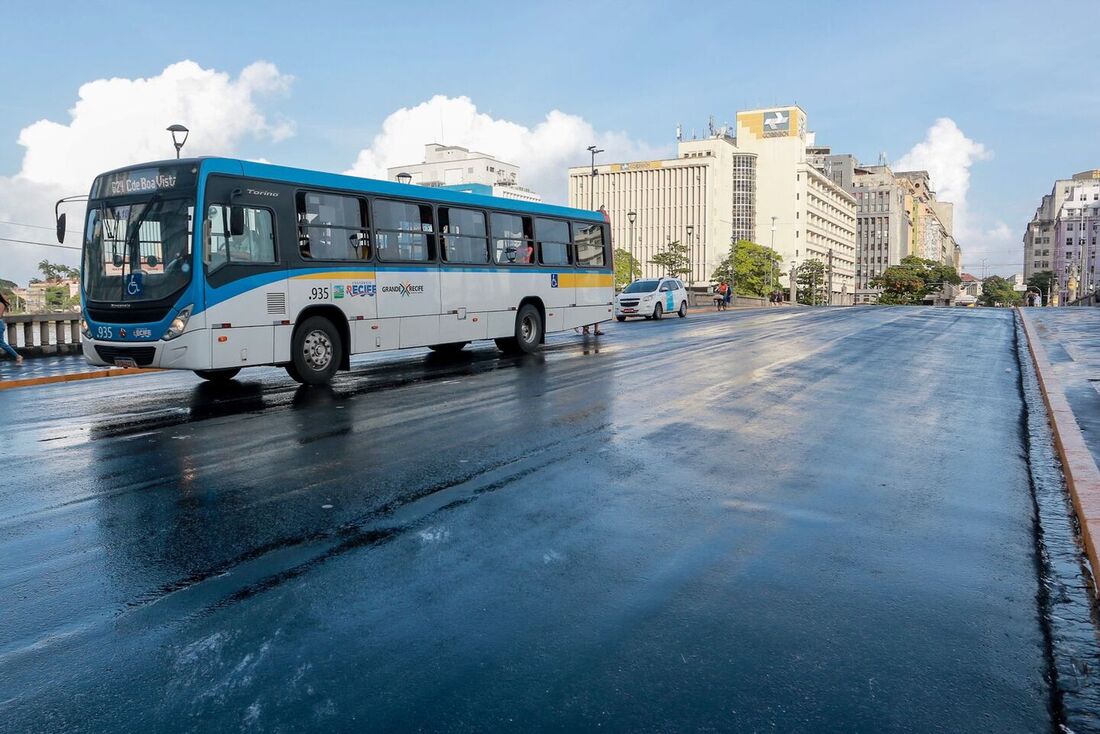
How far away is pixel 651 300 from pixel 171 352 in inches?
1105

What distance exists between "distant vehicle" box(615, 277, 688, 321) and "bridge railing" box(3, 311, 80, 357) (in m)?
22.7

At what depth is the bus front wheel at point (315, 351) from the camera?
12.7 m

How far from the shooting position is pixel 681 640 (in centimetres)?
354

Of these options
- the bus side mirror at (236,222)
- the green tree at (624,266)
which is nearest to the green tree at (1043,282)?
the green tree at (624,266)

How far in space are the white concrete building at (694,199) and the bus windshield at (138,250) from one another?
145009 mm

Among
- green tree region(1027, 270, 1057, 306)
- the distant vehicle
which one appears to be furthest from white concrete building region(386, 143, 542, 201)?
the distant vehicle

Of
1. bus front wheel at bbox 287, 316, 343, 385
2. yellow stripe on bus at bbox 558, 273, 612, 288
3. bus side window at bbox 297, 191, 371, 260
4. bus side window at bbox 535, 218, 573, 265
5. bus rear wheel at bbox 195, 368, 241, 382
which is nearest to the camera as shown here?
bus front wheel at bbox 287, 316, 343, 385

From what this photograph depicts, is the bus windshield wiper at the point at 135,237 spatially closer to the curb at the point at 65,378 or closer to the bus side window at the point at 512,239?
the curb at the point at 65,378

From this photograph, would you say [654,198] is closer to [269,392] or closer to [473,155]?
[473,155]

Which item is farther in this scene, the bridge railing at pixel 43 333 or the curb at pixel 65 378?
the bridge railing at pixel 43 333

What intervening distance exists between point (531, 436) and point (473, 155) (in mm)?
178510

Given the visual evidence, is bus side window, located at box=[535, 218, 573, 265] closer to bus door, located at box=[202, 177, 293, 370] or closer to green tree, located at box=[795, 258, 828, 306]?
bus door, located at box=[202, 177, 293, 370]

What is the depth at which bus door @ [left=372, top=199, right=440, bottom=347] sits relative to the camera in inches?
566

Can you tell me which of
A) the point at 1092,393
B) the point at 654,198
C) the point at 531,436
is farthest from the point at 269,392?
the point at 654,198
